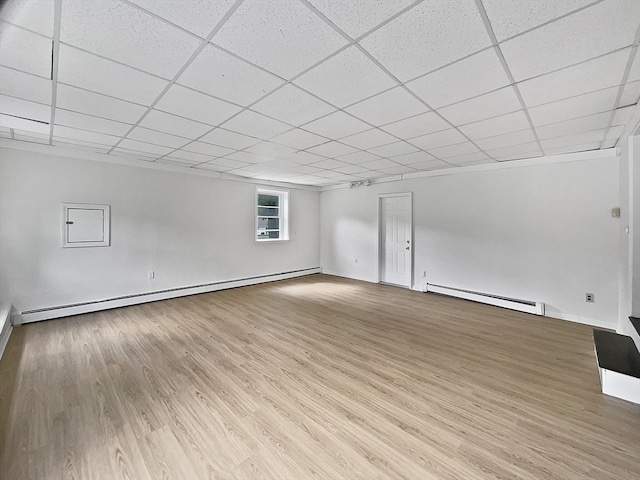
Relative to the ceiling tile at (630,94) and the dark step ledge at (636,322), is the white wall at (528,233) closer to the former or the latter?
the dark step ledge at (636,322)

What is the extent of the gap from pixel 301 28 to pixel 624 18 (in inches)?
70.4

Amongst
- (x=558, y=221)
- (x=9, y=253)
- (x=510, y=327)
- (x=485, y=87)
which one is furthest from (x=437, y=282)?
(x=9, y=253)

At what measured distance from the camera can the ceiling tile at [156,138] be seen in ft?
10.7

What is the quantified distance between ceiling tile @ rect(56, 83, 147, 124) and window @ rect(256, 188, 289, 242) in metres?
3.69

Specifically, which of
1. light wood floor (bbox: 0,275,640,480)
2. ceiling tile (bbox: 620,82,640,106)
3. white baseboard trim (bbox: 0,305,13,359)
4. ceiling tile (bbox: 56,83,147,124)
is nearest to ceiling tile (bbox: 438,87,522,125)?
ceiling tile (bbox: 620,82,640,106)

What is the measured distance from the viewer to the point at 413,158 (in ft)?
14.6

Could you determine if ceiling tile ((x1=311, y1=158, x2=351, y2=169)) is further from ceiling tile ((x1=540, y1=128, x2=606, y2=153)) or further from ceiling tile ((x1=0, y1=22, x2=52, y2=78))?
ceiling tile ((x1=0, y1=22, x2=52, y2=78))

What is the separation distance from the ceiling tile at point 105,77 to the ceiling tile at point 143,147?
1514mm

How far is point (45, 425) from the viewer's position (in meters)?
1.83

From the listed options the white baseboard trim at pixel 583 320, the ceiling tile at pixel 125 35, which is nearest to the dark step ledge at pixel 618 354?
the white baseboard trim at pixel 583 320

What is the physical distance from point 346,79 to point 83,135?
11.5ft

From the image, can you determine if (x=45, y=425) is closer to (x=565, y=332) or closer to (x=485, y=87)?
(x=485, y=87)

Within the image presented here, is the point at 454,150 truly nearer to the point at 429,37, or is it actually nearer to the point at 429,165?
the point at 429,165

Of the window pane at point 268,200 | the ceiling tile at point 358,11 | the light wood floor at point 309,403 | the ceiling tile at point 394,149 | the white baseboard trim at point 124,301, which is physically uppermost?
the ceiling tile at point 394,149
